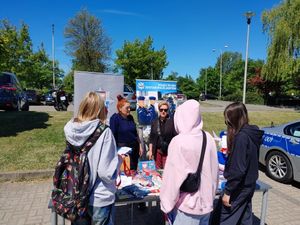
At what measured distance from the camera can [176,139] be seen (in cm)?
221

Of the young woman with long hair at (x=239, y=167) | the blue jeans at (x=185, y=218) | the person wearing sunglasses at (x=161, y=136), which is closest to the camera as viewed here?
the blue jeans at (x=185, y=218)

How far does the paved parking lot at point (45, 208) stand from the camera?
4.02m

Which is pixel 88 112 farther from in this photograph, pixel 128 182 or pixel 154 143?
pixel 154 143

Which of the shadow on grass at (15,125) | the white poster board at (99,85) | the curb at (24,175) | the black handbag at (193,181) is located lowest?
the curb at (24,175)

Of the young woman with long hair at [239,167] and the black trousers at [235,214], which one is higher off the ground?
the young woman with long hair at [239,167]

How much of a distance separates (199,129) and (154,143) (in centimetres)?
263

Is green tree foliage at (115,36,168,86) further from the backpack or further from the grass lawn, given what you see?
the backpack

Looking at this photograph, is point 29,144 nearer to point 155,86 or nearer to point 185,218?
point 155,86

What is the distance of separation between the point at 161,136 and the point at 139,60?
33.5 metres

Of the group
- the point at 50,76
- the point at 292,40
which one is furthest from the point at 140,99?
the point at 50,76

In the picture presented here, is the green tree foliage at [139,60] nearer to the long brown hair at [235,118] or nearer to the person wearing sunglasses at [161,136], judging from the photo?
the person wearing sunglasses at [161,136]

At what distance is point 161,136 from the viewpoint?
15.4 feet

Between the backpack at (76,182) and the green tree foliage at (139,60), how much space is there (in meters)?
35.6

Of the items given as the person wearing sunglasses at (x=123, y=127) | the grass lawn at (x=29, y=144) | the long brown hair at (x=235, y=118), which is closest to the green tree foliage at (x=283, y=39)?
the grass lawn at (x=29, y=144)
